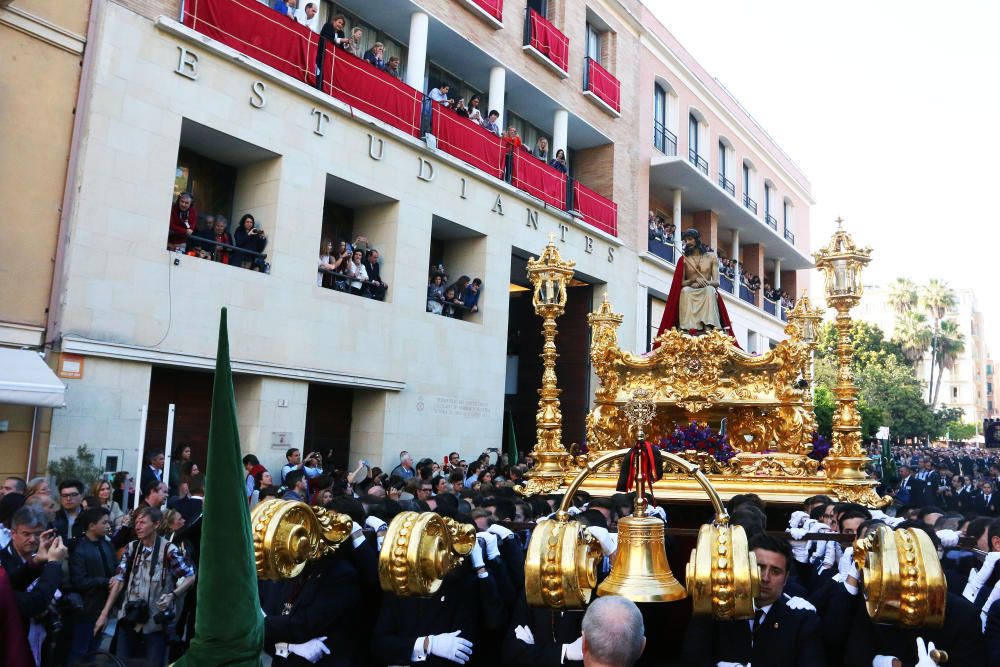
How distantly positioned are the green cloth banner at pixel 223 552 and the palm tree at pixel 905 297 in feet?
281

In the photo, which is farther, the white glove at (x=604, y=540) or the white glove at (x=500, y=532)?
the white glove at (x=500, y=532)

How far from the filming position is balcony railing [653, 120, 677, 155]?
28094mm

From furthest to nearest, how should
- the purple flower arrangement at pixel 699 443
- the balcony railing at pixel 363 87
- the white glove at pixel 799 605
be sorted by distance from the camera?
the balcony railing at pixel 363 87, the purple flower arrangement at pixel 699 443, the white glove at pixel 799 605

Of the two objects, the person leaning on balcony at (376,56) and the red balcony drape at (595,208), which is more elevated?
the person leaning on balcony at (376,56)

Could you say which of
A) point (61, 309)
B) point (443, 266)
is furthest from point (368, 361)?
point (61, 309)

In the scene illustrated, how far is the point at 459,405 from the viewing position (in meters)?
18.3

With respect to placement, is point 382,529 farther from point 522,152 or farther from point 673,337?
point 522,152

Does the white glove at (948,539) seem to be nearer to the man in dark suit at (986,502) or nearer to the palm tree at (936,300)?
the man in dark suit at (986,502)

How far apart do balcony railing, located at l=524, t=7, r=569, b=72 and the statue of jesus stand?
10.3 meters

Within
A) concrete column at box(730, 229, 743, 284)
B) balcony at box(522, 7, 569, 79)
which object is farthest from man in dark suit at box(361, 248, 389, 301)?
concrete column at box(730, 229, 743, 284)

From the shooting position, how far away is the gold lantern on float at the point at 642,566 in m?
3.24

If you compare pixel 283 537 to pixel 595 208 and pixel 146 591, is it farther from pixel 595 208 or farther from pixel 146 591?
pixel 595 208

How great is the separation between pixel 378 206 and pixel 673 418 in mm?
8566

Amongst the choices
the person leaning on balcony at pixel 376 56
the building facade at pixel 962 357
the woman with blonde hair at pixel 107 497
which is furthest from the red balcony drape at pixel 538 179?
the building facade at pixel 962 357
